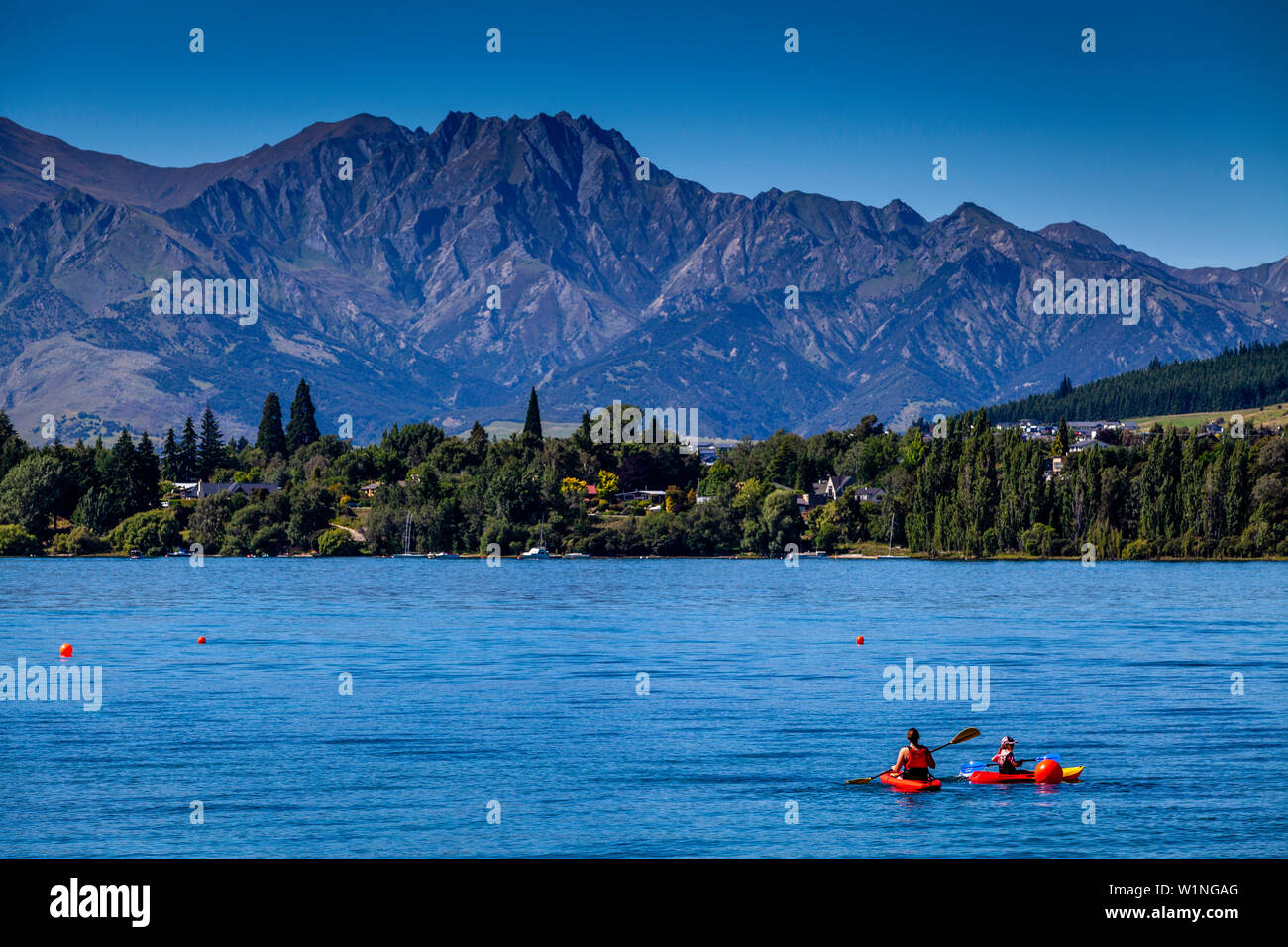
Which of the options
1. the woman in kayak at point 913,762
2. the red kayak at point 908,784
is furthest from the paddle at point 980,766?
the woman in kayak at point 913,762

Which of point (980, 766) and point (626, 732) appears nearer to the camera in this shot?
point (980, 766)

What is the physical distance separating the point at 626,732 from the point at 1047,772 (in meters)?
15.7

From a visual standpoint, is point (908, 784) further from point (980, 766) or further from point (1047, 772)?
point (1047, 772)

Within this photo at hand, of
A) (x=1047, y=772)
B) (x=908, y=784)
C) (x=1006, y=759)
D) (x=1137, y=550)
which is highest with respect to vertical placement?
(x=1137, y=550)

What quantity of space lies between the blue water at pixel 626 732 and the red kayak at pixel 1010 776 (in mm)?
476

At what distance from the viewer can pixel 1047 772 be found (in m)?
40.7

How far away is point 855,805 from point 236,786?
58.4ft

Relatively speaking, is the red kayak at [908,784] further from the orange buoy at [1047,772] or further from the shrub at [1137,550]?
the shrub at [1137,550]

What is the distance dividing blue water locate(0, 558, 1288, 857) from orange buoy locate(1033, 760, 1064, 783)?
771 mm

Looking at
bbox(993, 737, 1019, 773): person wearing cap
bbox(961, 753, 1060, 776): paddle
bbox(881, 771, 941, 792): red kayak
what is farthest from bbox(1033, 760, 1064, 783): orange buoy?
bbox(881, 771, 941, 792): red kayak

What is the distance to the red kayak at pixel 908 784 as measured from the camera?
3947 centimetres

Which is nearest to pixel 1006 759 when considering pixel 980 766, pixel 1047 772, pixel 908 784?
pixel 980 766
